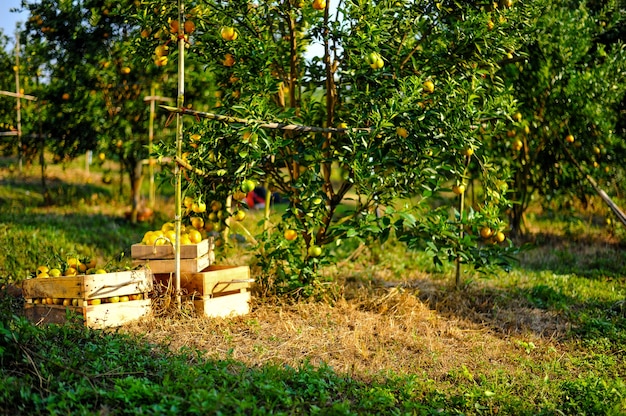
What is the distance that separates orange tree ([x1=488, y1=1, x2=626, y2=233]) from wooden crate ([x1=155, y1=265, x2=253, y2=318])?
10.1 feet

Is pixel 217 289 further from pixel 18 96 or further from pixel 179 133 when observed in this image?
pixel 18 96

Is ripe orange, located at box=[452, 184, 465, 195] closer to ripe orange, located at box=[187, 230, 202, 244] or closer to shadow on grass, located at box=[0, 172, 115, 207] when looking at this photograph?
ripe orange, located at box=[187, 230, 202, 244]

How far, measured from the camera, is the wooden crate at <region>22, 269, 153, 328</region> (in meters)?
3.97

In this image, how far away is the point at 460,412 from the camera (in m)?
3.08

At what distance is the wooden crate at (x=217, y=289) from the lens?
4.29 m

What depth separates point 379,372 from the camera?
3.49 metres

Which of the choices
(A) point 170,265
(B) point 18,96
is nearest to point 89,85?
(B) point 18,96

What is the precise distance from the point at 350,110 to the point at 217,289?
1.55 m

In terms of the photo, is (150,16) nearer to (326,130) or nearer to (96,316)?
(326,130)

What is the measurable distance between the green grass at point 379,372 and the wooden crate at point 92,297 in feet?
0.55

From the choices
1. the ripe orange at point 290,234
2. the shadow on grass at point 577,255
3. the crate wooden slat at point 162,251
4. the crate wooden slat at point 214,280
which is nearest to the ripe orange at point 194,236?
the crate wooden slat at point 162,251

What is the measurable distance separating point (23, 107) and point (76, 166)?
3.87m

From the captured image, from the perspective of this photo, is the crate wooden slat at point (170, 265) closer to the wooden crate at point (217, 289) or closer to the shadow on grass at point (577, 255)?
the wooden crate at point (217, 289)

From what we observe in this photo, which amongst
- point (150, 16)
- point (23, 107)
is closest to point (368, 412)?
point (150, 16)
